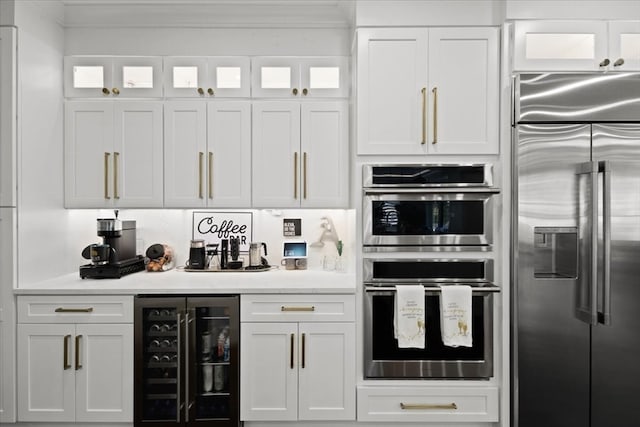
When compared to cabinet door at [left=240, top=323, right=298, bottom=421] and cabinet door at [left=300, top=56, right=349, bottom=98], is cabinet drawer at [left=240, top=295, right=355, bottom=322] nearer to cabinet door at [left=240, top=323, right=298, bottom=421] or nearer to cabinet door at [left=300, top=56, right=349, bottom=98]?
cabinet door at [left=240, top=323, right=298, bottom=421]

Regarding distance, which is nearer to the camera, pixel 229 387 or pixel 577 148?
pixel 577 148

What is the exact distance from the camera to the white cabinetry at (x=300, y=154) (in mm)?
2957

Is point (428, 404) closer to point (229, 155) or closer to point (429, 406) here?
point (429, 406)

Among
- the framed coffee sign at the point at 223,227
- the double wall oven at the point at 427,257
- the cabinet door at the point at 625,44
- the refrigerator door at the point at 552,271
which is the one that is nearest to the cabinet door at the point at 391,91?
the double wall oven at the point at 427,257

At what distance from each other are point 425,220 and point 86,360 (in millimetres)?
2075

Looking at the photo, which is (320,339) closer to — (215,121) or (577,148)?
(215,121)

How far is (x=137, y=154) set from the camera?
295cm

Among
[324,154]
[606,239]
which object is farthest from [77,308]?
[606,239]

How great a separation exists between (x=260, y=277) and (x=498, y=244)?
1452 millimetres

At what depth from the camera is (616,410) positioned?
2391mm

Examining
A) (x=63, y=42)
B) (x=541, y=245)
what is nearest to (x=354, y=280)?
(x=541, y=245)

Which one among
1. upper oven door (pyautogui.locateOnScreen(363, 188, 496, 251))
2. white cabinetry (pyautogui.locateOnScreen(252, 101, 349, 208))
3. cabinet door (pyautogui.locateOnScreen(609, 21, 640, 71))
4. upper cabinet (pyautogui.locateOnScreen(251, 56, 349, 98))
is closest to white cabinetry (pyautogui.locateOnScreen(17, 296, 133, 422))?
white cabinetry (pyautogui.locateOnScreen(252, 101, 349, 208))

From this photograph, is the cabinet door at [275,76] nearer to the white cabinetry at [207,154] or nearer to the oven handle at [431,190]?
the white cabinetry at [207,154]

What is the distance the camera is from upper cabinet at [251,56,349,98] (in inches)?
116
